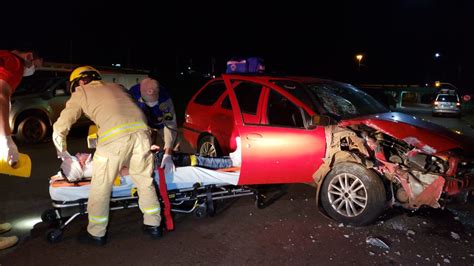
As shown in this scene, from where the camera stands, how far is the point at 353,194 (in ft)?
14.3

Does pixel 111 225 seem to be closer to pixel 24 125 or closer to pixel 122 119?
pixel 122 119

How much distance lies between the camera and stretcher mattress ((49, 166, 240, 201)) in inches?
157

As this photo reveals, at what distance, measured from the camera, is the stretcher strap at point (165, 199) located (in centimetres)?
420

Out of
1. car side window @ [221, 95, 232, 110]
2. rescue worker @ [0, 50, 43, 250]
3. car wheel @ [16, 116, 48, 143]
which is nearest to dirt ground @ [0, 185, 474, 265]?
rescue worker @ [0, 50, 43, 250]

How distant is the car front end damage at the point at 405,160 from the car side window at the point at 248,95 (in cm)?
122

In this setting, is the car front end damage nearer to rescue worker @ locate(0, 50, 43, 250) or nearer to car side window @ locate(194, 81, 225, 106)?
car side window @ locate(194, 81, 225, 106)

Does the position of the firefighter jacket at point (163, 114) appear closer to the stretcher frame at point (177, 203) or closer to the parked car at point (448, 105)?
the stretcher frame at point (177, 203)

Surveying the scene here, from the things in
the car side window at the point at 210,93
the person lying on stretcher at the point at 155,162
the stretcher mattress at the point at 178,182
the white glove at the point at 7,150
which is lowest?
the stretcher mattress at the point at 178,182

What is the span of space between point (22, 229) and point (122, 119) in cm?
171

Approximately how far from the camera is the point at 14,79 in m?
3.83

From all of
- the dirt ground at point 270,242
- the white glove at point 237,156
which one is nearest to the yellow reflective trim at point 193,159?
the white glove at point 237,156

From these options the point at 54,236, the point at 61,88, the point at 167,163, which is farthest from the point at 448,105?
the point at 54,236

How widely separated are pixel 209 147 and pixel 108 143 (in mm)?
2535

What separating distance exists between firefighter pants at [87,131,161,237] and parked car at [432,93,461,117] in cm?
2182
